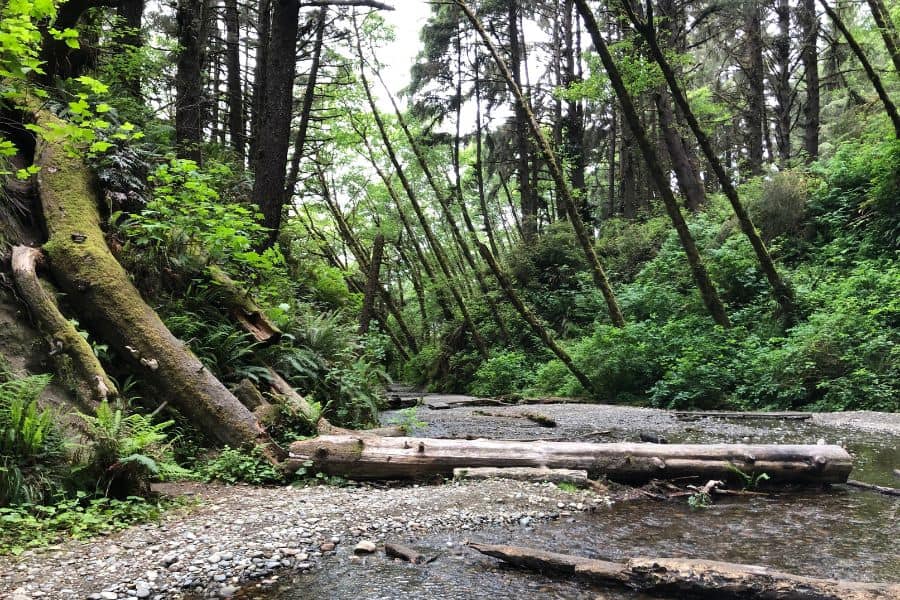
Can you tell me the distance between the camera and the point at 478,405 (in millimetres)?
15578

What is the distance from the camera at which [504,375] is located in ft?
60.5

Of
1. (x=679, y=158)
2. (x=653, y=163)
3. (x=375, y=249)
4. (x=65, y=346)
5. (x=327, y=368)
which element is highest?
(x=679, y=158)

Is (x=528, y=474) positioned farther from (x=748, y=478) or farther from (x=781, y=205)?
(x=781, y=205)

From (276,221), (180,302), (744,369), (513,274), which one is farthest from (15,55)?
(513,274)

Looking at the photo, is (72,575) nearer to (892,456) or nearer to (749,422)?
(892,456)

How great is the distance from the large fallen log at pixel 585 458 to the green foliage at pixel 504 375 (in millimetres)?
11674

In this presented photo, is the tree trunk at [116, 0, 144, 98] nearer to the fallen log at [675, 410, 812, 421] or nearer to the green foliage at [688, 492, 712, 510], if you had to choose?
the green foliage at [688, 492, 712, 510]

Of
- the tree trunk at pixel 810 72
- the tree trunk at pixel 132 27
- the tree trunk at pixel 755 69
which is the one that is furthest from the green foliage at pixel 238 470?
the tree trunk at pixel 755 69

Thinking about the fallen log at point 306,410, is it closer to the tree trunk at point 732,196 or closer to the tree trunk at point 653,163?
the tree trunk at point 653,163

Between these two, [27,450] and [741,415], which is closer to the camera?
[27,450]

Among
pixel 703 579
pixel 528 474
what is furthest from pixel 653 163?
pixel 703 579

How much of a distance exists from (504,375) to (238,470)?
1369cm

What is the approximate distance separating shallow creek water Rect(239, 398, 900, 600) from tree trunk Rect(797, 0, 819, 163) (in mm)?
16544

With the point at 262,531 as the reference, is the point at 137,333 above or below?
above
